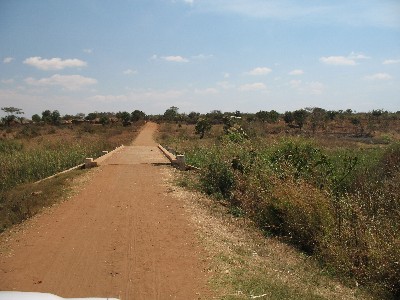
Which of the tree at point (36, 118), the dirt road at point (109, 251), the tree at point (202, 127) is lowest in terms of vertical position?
the dirt road at point (109, 251)

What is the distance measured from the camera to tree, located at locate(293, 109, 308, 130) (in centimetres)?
4769

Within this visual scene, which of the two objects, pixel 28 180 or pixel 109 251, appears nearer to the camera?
pixel 109 251

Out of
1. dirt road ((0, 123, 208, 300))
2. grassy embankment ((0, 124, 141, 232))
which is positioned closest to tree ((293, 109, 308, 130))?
grassy embankment ((0, 124, 141, 232))

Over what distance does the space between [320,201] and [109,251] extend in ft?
14.6

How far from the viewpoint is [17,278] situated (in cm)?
543

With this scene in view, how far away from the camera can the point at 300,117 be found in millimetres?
48438

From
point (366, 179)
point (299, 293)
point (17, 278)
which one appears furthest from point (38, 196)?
point (366, 179)

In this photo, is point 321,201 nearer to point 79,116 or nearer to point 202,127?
point 202,127

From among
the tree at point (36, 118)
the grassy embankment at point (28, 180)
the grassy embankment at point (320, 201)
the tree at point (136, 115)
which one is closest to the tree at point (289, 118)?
the tree at point (136, 115)

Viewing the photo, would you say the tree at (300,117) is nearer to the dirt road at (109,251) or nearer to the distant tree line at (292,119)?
the distant tree line at (292,119)

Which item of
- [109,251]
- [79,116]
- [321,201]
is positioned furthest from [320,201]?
[79,116]

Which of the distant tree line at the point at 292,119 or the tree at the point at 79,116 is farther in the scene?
the tree at the point at 79,116

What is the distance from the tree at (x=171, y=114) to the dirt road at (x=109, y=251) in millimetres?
65212

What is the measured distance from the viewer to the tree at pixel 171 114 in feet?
246
